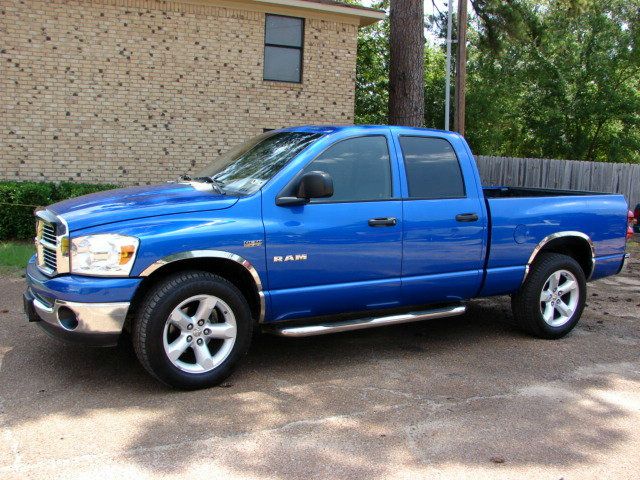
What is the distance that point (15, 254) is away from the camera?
966 centimetres

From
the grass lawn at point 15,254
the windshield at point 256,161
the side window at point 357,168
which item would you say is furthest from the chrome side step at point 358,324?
the grass lawn at point 15,254

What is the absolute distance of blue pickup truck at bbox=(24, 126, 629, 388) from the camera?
14.6ft

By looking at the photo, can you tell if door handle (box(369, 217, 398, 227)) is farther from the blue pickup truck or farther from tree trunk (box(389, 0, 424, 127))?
tree trunk (box(389, 0, 424, 127))

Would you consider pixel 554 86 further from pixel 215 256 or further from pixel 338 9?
pixel 215 256

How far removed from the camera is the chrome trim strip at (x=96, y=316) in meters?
4.34

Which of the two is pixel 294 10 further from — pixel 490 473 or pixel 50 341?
pixel 490 473

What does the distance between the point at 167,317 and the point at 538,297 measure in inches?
136

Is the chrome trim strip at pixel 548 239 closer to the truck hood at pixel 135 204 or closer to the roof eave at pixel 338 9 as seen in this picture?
the truck hood at pixel 135 204

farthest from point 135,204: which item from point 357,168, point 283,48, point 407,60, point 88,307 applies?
point 283,48

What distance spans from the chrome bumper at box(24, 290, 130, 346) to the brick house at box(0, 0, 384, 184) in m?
10.0

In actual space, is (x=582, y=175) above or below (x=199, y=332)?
above

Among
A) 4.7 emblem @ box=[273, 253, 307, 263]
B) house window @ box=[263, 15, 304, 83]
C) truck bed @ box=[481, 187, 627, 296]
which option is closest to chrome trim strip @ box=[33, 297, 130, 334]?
4.7 emblem @ box=[273, 253, 307, 263]

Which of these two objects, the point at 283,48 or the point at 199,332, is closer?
the point at 199,332

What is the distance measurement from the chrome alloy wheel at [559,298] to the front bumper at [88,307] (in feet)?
12.5
